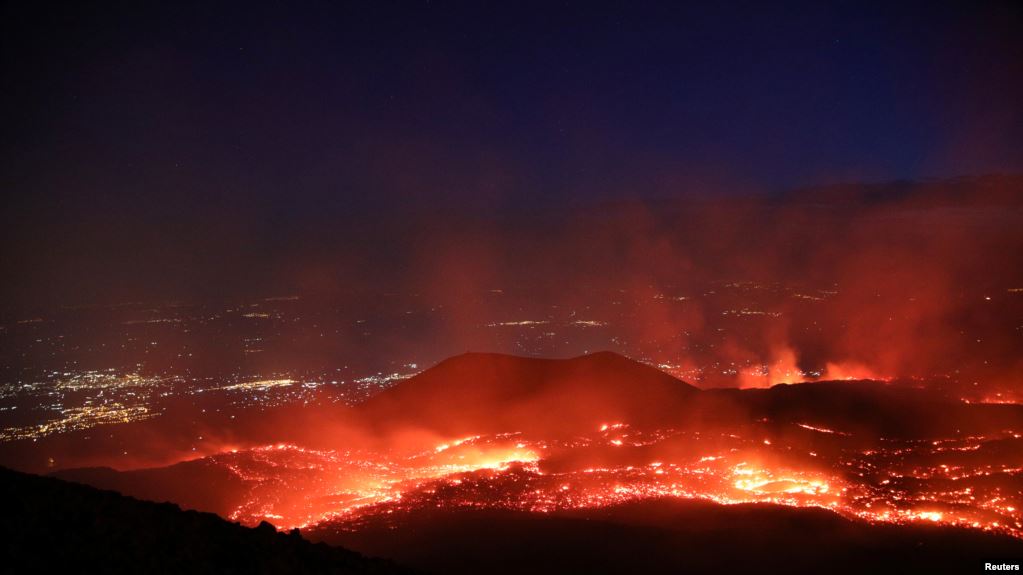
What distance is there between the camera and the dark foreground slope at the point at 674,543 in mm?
12094

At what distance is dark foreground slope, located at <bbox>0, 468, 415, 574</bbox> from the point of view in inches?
241

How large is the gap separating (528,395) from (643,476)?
10675 millimetres

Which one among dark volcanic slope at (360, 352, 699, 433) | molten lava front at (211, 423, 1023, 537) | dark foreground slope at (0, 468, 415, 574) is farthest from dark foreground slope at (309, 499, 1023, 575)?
dark volcanic slope at (360, 352, 699, 433)

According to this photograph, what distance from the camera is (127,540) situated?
6.74 metres

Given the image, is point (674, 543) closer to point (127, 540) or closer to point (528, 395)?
point (127, 540)

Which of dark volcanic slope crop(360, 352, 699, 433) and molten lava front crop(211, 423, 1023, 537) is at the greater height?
dark volcanic slope crop(360, 352, 699, 433)

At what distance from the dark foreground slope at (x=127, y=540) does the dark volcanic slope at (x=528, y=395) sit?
1775 cm

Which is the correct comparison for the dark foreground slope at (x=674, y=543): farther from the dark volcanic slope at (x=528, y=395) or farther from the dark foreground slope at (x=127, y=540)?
the dark volcanic slope at (x=528, y=395)

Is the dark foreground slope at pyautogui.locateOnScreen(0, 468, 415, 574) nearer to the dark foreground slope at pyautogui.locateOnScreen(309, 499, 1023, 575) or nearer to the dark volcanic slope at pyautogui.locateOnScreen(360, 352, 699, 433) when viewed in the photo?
the dark foreground slope at pyautogui.locateOnScreen(309, 499, 1023, 575)

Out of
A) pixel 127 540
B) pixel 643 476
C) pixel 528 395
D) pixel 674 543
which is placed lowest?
pixel 674 543

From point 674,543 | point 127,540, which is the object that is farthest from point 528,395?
point 127,540

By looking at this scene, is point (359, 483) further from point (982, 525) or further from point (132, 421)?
point (132, 421)

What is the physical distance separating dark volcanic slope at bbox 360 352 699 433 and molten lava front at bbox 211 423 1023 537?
225cm

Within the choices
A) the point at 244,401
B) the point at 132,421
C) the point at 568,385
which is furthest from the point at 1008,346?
the point at 132,421
